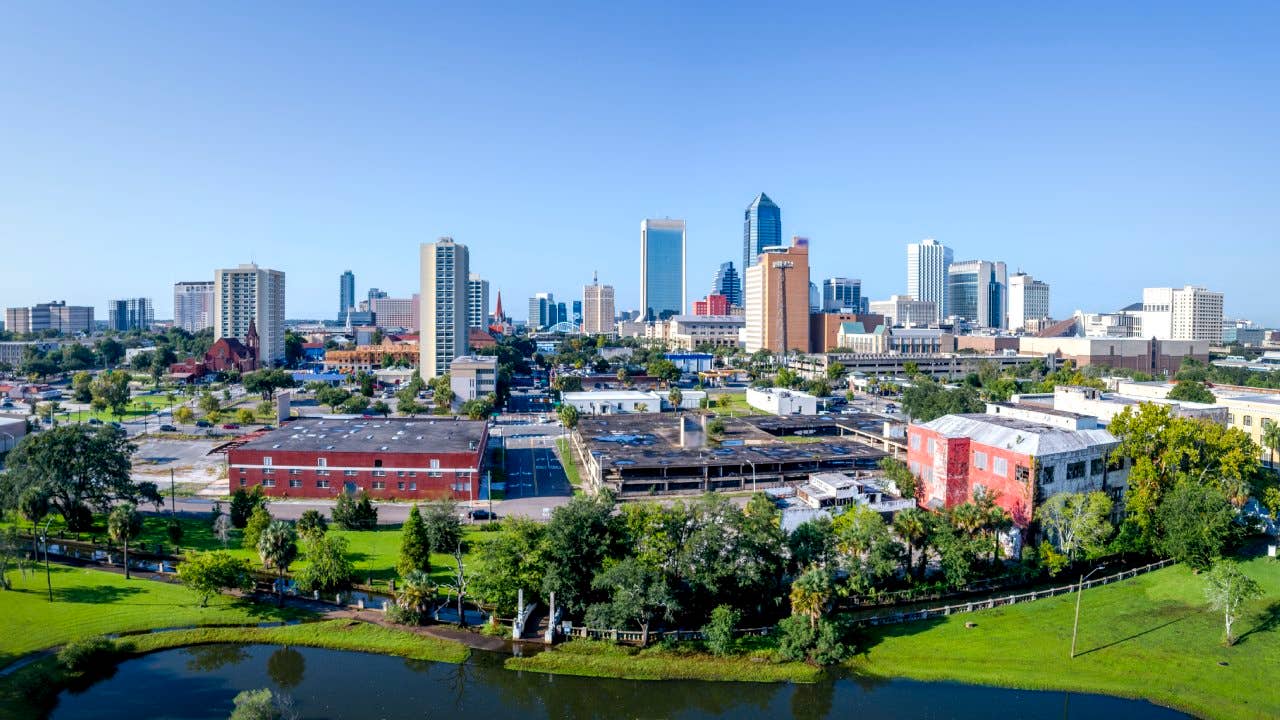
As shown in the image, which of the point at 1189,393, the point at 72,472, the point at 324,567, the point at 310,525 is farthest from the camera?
the point at 1189,393

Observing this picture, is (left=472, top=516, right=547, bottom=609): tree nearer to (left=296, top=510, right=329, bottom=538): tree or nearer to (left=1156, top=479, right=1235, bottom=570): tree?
(left=296, top=510, right=329, bottom=538): tree

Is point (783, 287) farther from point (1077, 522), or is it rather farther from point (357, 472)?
point (1077, 522)

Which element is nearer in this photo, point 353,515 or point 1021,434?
point 1021,434

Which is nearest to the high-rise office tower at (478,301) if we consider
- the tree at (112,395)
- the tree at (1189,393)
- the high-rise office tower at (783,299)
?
the high-rise office tower at (783,299)

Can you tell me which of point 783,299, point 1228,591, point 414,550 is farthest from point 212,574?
point 783,299

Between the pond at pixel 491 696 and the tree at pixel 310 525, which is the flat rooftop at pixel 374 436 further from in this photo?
the pond at pixel 491 696

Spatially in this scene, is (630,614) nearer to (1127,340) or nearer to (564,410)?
(564,410)

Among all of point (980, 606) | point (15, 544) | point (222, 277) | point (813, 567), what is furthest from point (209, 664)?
point (222, 277)
